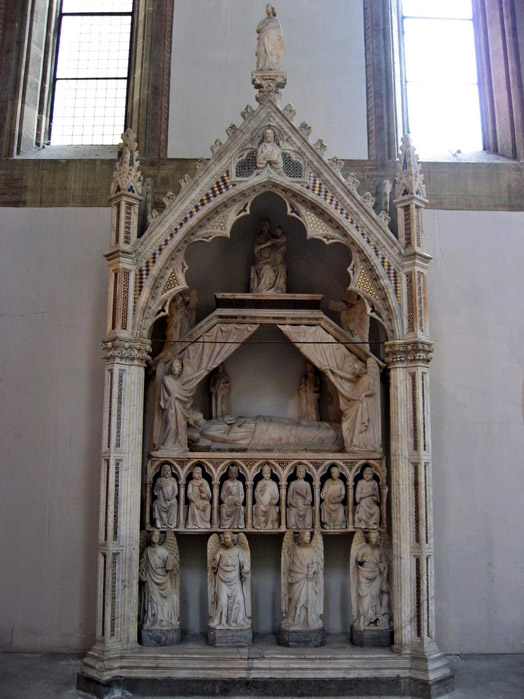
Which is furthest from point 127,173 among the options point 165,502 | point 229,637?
point 229,637

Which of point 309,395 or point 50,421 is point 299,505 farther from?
point 50,421

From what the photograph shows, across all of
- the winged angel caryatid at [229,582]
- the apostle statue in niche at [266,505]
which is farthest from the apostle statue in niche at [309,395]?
the winged angel caryatid at [229,582]

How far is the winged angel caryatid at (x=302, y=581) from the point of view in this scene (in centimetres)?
727

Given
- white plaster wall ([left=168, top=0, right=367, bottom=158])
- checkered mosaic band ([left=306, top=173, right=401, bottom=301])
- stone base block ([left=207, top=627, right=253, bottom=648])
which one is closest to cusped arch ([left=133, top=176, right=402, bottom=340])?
checkered mosaic band ([left=306, top=173, right=401, bottom=301])

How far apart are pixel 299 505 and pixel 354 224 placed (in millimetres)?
2920

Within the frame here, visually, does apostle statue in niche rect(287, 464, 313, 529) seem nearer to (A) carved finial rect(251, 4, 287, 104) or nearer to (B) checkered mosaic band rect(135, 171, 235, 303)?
(B) checkered mosaic band rect(135, 171, 235, 303)

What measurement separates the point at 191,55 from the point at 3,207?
A: 303 centimetres

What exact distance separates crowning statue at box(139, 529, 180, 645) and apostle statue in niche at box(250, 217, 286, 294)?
113 inches

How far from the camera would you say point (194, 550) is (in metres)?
8.02

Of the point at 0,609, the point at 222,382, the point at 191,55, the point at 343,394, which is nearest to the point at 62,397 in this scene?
the point at 222,382

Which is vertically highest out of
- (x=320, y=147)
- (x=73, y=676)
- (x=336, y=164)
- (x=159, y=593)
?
(x=320, y=147)

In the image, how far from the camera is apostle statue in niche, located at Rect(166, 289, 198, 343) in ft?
26.2

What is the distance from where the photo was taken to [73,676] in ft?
23.3

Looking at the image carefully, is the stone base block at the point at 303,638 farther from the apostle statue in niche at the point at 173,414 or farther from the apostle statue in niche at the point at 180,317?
the apostle statue in niche at the point at 180,317
